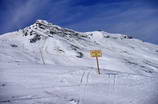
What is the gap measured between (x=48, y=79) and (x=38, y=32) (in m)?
75.5

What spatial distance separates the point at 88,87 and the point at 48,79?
341cm

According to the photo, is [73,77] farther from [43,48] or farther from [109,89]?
[43,48]

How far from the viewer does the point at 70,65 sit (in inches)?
1982

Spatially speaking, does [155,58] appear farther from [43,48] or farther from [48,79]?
[48,79]

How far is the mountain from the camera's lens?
1425 centimetres

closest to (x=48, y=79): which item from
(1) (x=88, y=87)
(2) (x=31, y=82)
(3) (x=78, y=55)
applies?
(2) (x=31, y=82)

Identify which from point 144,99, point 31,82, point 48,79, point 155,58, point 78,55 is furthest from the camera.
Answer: point 155,58

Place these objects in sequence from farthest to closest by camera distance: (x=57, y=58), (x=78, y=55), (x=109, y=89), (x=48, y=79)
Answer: (x=78, y=55)
(x=57, y=58)
(x=48, y=79)
(x=109, y=89)

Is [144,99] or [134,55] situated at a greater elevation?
[134,55]

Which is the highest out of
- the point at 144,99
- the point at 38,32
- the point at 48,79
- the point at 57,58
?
the point at 38,32

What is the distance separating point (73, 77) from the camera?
1944 cm

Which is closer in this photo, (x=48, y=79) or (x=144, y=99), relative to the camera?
(x=144, y=99)

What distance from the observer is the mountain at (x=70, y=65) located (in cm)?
1425

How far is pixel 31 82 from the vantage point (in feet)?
56.5
